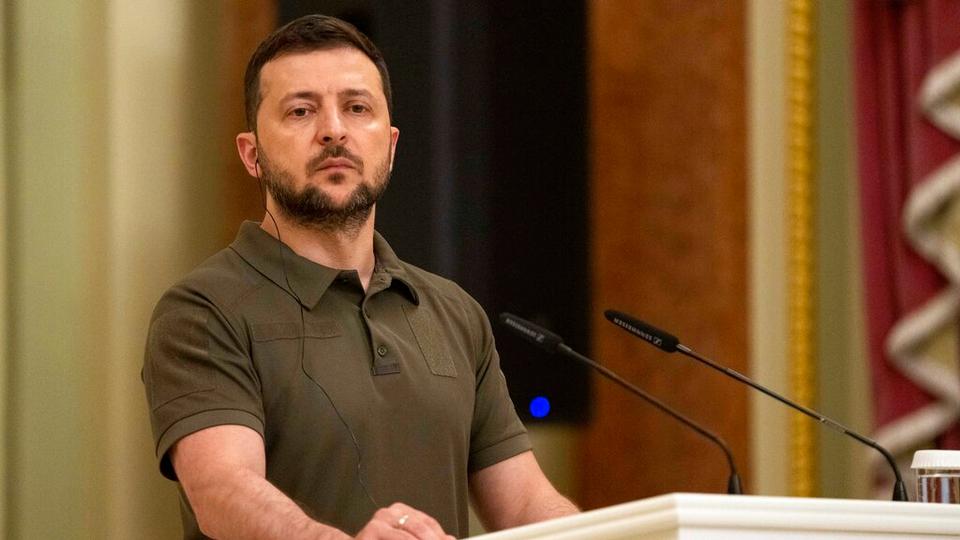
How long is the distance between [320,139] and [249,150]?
0.14 metres

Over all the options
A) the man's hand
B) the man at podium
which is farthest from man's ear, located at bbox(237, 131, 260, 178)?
the man's hand

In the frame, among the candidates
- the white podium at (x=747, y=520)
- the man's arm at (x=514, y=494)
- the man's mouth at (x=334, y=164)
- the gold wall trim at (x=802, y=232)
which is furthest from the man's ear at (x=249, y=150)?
the gold wall trim at (x=802, y=232)

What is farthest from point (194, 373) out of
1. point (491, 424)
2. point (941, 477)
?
point (941, 477)

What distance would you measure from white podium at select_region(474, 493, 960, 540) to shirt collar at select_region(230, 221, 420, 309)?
606mm

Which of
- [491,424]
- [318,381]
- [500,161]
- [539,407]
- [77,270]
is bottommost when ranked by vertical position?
[539,407]

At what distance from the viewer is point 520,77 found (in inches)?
102

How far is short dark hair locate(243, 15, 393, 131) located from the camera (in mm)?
1994

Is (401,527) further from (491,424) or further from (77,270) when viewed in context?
(77,270)

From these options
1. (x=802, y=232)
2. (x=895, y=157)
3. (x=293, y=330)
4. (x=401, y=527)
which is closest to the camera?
(x=401, y=527)

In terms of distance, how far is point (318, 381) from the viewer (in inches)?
72.0

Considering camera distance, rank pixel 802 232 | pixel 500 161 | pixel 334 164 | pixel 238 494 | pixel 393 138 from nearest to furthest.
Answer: pixel 238 494 < pixel 334 164 < pixel 393 138 < pixel 500 161 < pixel 802 232

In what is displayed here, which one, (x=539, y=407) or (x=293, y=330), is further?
(x=539, y=407)

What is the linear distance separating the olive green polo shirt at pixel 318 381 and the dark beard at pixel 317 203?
5 cm

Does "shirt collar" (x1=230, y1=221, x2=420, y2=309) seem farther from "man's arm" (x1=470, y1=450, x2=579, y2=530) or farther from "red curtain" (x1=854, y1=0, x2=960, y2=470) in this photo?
"red curtain" (x1=854, y1=0, x2=960, y2=470)
